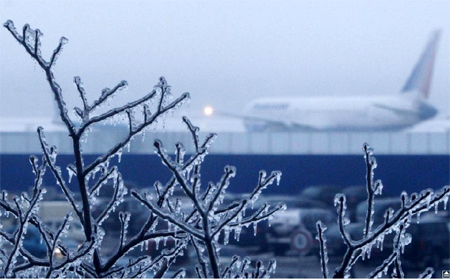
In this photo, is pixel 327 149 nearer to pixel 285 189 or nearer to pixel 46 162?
pixel 285 189

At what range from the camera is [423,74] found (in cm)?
880

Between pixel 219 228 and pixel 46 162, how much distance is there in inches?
17.4

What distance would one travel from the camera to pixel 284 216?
4.18m

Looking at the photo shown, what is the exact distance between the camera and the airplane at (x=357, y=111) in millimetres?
7027

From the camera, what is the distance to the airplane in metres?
7.03

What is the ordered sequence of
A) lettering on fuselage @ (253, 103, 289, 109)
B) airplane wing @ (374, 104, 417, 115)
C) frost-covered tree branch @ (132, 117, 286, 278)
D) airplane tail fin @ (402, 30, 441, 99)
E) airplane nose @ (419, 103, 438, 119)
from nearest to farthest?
frost-covered tree branch @ (132, 117, 286, 278) → airplane nose @ (419, 103, 438, 119) → airplane wing @ (374, 104, 417, 115) → airplane tail fin @ (402, 30, 441, 99) → lettering on fuselage @ (253, 103, 289, 109)

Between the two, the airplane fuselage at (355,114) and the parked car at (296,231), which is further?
the airplane fuselage at (355,114)

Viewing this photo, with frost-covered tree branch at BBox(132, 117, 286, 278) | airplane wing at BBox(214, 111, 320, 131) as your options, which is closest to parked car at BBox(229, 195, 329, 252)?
frost-covered tree branch at BBox(132, 117, 286, 278)

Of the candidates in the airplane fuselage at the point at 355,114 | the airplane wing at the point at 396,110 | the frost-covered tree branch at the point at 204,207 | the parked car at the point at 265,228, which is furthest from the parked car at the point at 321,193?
the frost-covered tree branch at the point at 204,207

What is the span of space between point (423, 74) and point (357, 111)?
1918mm

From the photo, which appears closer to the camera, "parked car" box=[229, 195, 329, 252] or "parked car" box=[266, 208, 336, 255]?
"parked car" box=[229, 195, 329, 252]

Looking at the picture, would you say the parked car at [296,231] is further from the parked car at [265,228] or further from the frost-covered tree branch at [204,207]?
the frost-covered tree branch at [204,207]

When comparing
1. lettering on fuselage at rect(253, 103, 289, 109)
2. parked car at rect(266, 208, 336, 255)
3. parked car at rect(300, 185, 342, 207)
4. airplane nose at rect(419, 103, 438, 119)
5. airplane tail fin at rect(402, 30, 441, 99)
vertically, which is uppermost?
airplane tail fin at rect(402, 30, 441, 99)

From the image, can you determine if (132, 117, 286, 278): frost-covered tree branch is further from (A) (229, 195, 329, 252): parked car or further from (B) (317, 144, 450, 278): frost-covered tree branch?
(A) (229, 195, 329, 252): parked car
